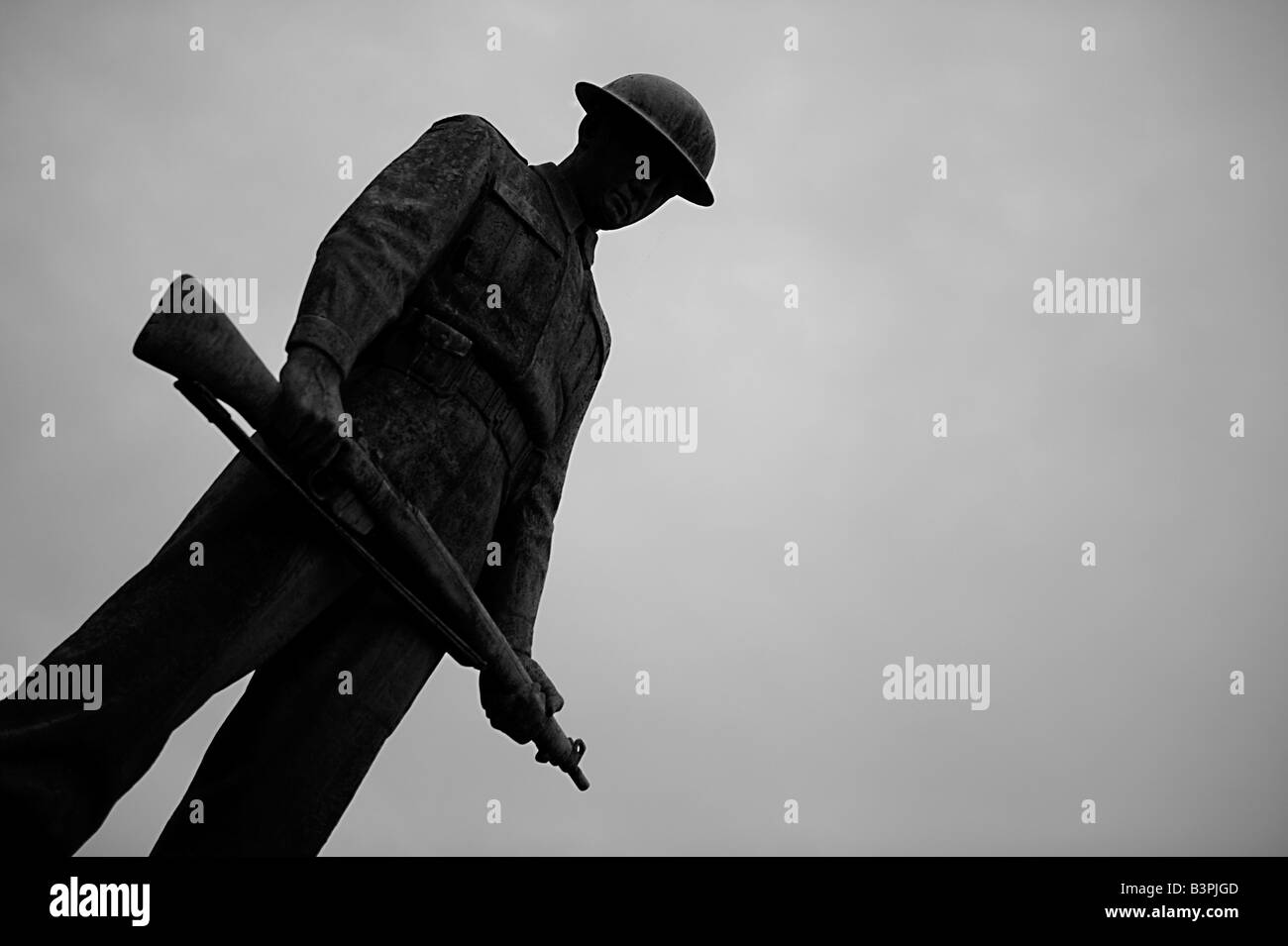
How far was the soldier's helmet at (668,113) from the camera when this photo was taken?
6.40 meters

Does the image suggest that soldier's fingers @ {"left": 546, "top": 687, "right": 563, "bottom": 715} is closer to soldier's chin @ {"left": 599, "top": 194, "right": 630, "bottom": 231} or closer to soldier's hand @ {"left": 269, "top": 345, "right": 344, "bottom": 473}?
soldier's hand @ {"left": 269, "top": 345, "right": 344, "bottom": 473}

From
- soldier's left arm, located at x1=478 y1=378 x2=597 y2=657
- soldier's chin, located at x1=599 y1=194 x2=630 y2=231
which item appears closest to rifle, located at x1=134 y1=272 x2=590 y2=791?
soldier's left arm, located at x1=478 y1=378 x2=597 y2=657

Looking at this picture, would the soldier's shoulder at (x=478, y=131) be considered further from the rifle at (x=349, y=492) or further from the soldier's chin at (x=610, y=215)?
the rifle at (x=349, y=492)

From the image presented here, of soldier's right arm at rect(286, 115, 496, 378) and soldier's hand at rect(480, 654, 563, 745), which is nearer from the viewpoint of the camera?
soldier's right arm at rect(286, 115, 496, 378)

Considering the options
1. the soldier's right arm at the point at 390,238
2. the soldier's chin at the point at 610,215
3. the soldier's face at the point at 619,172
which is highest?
the soldier's face at the point at 619,172

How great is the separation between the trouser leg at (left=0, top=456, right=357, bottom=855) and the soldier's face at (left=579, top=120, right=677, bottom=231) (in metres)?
2.11

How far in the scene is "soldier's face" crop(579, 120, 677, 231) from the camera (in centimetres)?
650

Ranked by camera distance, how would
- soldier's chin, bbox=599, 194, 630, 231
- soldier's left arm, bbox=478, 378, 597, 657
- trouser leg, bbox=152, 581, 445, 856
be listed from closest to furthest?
trouser leg, bbox=152, 581, 445, 856, soldier's left arm, bbox=478, 378, 597, 657, soldier's chin, bbox=599, 194, 630, 231

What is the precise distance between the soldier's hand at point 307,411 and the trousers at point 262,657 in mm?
464

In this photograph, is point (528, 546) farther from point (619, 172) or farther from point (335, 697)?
point (619, 172)

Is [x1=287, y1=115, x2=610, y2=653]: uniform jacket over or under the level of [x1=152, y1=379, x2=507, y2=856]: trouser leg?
over

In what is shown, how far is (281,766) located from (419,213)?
226 centimetres

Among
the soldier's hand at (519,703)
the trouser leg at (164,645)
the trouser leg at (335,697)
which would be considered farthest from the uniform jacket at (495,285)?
the trouser leg at (164,645)

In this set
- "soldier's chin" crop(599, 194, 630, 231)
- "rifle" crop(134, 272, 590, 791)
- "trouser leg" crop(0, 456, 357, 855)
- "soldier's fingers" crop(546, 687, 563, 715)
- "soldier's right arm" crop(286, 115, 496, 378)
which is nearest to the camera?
"rifle" crop(134, 272, 590, 791)
